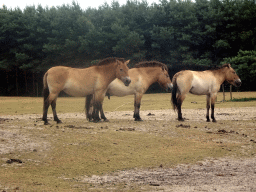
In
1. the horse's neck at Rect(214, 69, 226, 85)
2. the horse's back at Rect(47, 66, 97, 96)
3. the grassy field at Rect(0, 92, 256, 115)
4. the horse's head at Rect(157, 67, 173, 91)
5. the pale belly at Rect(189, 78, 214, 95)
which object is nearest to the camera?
the horse's back at Rect(47, 66, 97, 96)

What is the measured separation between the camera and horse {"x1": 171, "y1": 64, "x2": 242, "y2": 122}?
1458 centimetres

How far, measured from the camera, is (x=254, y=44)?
4156 cm

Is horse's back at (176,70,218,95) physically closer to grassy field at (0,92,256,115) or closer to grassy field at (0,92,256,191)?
grassy field at (0,92,256,191)

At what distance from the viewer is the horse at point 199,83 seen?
1458cm

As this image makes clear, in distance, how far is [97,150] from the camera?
8766mm

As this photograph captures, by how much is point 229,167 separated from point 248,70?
24.6 m

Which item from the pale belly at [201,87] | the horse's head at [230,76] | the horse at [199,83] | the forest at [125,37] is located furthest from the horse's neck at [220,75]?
the forest at [125,37]

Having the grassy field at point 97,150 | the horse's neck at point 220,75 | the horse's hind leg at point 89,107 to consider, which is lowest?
the grassy field at point 97,150

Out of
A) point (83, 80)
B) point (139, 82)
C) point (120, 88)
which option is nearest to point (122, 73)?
point (120, 88)

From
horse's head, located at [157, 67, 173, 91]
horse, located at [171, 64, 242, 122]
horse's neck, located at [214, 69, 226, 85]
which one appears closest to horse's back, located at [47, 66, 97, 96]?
horse's head, located at [157, 67, 173, 91]

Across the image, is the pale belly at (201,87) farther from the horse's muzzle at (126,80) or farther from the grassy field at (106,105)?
the grassy field at (106,105)

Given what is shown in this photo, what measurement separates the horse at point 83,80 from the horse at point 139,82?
682 mm

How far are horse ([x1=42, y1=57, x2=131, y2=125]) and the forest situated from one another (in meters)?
26.1

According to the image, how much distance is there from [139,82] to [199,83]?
8.43ft
